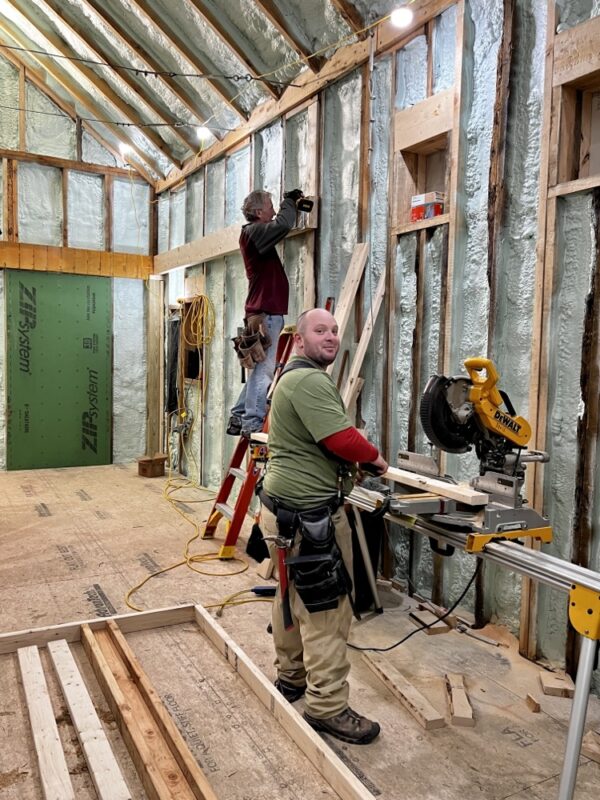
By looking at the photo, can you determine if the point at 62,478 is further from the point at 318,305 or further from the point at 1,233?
the point at 318,305

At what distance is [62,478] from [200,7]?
460 cm

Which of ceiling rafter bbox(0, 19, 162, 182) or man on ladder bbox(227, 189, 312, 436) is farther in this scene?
ceiling rafter bbox(0, 19, 162, 182)

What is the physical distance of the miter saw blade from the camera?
227 centimetres

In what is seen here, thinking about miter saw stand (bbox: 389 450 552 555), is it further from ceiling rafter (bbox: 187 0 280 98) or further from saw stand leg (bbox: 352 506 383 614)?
ceiling rafter (bbox: 187 0 280 98)

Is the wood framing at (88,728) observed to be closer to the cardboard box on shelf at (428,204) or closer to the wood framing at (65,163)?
the cardboard box on shelf at (428,204)

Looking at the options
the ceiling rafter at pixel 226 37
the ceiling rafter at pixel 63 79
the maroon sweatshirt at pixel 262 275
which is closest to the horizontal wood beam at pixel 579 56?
the maroon sweatshirt at pixel 262 275

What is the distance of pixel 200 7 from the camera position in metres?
4.41

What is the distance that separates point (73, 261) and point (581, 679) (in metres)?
6.84

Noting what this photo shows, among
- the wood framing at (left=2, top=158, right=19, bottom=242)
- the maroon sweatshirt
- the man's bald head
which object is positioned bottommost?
the man's bald head

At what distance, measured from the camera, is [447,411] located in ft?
7.50

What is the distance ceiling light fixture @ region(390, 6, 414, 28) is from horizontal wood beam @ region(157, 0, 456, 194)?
34mm

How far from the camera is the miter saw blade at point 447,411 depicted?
7.44 ft

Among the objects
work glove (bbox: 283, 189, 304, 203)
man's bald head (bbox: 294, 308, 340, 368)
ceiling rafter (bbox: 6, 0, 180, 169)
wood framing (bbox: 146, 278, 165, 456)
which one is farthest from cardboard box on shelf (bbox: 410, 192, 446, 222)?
wood framing (bbox: 146, 278, 165, 456)

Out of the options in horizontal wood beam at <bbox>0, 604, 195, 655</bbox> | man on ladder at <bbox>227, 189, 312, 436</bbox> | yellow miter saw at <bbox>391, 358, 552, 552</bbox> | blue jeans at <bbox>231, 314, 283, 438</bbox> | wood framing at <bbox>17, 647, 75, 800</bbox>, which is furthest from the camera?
blue jeans at <bbox>231, 314, 283, 438</bbox>
